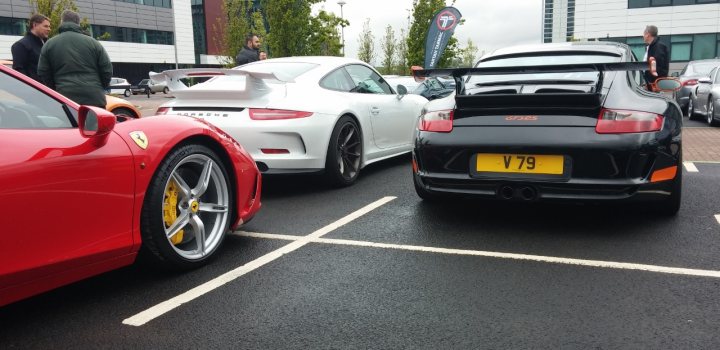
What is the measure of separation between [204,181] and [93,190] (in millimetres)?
814

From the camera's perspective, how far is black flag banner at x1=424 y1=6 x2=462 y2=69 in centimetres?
1739

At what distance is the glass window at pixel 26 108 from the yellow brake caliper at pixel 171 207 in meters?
0.67

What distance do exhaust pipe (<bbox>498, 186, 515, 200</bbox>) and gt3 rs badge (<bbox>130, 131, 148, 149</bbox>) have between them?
220 centimetres

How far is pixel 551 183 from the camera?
12.4ft

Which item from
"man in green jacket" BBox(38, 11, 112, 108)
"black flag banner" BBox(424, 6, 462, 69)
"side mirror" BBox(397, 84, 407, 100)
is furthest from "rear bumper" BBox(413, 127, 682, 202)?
"black flag banner" BBox(424, 6, 462, 69)

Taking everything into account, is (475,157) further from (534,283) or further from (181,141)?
(181,141)

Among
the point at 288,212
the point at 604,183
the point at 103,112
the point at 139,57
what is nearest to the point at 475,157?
the point at 604,183

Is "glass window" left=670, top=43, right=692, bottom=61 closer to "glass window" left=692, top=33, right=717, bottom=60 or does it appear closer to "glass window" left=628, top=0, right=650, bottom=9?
"glass window" left=692, top=33, right=717, bottom=60

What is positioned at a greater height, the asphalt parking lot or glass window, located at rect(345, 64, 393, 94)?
glass window, located at rect(345, 64, 393, 94)

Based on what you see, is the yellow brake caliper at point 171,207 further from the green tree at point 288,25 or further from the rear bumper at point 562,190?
the green tree at point 288,25

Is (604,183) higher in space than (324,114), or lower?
lower

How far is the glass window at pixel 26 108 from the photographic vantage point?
2568 millimetres

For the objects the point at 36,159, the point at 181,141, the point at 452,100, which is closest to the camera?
the point at 36,159

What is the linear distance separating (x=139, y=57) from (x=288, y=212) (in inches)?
2528
